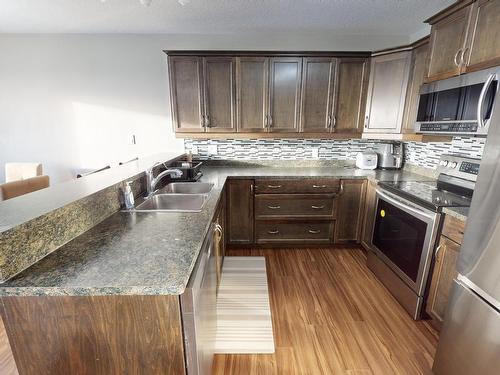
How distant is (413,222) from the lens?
5.93 ft

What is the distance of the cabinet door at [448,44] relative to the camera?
165 cm

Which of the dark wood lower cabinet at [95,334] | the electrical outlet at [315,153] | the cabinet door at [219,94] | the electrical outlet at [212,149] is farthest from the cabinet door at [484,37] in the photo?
the electrical outlet at [212,149]

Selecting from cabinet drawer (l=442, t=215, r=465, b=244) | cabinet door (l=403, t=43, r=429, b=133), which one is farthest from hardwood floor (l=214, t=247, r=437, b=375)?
cabinet door (l=403, t=43, r=429, b=133)

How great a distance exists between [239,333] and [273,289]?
1.76 ft

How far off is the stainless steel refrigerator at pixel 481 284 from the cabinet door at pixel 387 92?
1.55 meters

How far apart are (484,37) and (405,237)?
53.3 inches

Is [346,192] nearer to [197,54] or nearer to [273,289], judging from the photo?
[273,289]

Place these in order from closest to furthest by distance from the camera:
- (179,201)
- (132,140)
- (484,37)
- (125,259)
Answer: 1. (125,259)
2. (484,37)
3. (179,201)
4. (132,140)

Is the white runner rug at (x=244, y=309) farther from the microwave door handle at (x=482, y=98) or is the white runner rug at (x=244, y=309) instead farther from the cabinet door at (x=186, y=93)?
the microwave door handle at (x=482, y=98)

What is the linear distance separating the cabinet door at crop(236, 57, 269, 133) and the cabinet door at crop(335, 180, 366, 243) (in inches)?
44.0

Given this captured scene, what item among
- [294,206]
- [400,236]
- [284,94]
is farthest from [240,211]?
[400,236]

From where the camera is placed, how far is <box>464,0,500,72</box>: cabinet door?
1414mm

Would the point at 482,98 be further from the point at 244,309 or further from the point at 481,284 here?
the point at 244,309

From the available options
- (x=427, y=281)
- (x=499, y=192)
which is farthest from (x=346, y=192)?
(x=499, y=192)
